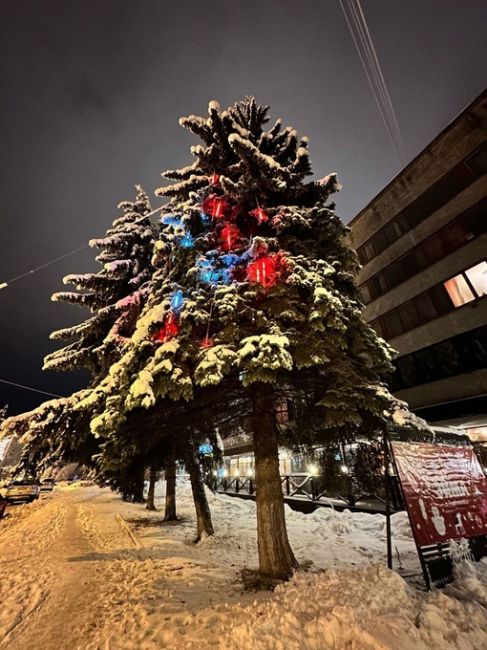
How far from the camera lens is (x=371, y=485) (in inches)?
311

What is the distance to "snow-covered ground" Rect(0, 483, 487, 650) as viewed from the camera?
3.45m

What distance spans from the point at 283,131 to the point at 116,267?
751 centimetres

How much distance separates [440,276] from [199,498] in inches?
695

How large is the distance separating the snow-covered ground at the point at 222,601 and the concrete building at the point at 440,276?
10.2 m

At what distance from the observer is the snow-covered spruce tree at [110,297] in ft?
32.0

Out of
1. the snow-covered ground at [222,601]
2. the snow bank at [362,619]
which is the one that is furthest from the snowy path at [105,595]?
the snow bank at [362,619]

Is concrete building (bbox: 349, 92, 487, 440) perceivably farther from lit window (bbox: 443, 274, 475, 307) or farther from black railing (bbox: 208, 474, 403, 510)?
black railing (bbox: 208, 474, 403, 510)

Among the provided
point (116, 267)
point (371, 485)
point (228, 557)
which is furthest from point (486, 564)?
point (116, 267)

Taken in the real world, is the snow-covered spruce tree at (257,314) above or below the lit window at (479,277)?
below

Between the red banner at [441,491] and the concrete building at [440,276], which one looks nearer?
the red banner at [441,491]

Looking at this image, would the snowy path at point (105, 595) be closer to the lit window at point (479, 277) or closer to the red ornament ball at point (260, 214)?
the red ornament ball at point (260, 214)

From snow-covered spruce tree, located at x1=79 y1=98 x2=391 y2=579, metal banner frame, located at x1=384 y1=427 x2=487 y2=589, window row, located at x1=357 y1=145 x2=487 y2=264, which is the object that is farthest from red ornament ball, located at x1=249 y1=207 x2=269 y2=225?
window row, located at x1=357 y1=145 x2=487 y2=264

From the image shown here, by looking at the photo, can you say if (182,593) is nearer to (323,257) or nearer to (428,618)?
(428,618)

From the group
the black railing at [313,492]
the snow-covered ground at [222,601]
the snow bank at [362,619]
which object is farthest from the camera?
the black railing at [313,492]
